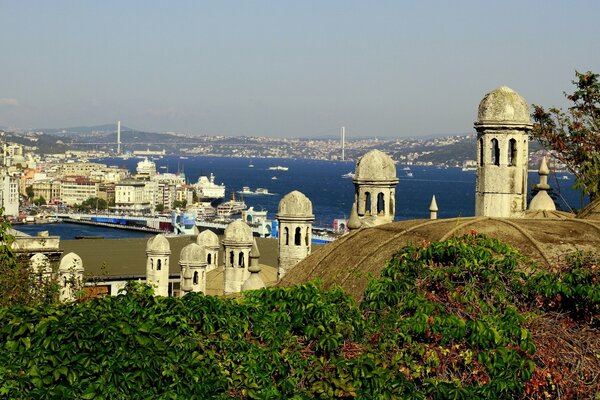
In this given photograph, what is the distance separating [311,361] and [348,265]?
16.0 feet

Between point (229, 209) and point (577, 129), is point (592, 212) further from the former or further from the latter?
point (229, 209)

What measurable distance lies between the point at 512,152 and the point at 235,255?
11419 millimetres

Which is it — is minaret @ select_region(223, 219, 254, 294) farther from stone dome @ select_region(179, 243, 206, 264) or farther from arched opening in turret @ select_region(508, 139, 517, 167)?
arched opening in turret @ select_region(508, 139, 517, 167)

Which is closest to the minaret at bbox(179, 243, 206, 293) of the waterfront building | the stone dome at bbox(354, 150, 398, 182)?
the stone dome at bbox(354, 150, 398, 182)

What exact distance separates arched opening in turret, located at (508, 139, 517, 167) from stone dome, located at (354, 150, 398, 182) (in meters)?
3.51

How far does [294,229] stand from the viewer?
23766 millimetres

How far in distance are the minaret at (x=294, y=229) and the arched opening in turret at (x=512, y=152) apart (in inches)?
230

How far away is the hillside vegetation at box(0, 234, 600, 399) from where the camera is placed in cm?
956

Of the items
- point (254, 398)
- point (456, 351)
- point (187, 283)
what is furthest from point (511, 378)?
point (187, 283)

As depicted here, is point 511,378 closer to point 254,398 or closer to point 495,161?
point 254,398

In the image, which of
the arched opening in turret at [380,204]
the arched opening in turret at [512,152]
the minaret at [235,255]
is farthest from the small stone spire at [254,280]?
the arched opening in turret at [512,152]

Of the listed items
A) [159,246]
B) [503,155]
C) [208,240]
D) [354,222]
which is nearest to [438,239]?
[503,155]

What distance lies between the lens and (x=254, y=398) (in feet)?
31.9

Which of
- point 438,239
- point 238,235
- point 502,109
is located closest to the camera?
point 438,239
